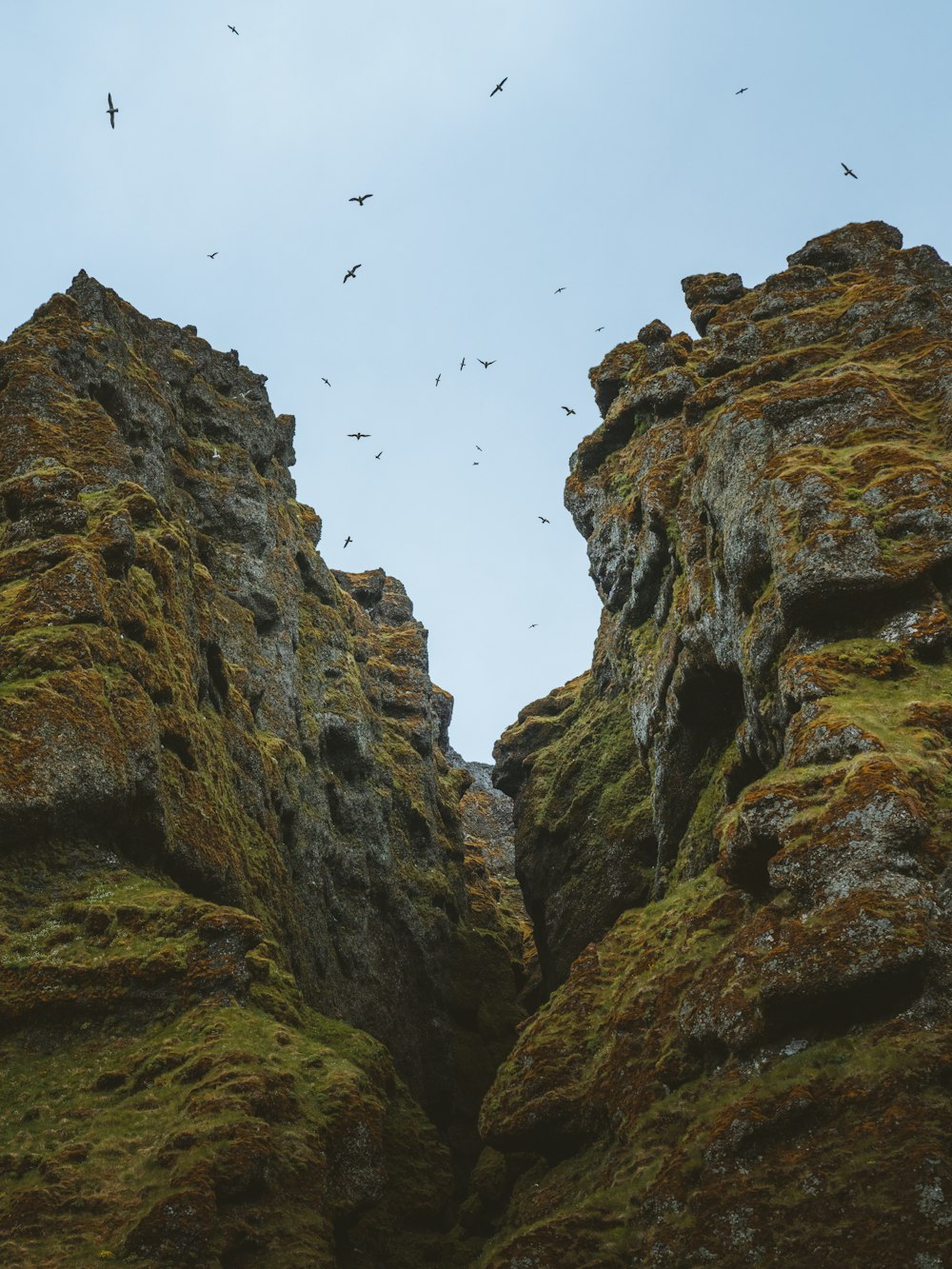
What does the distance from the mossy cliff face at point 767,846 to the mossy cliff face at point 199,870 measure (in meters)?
7.29

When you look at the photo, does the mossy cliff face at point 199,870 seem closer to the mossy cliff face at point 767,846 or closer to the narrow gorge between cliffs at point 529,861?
the narrow gorge between cliffs at point 529,861

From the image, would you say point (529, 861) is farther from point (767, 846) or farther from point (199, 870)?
point (767, 846)

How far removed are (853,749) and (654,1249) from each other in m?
15.2

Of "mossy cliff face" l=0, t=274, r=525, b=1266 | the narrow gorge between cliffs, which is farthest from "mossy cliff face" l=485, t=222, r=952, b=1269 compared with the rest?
"mossy cliff face" l=0, t=274, r=525, b=1266

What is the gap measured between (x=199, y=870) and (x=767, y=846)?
23.4 meters

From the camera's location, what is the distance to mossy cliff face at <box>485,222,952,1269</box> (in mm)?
20297

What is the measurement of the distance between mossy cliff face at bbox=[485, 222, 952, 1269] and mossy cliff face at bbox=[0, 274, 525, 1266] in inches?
287

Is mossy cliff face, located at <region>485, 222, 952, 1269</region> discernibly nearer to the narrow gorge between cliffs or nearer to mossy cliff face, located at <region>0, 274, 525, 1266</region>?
the narrow gorge between cliffs

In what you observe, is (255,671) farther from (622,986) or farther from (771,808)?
(771,808)

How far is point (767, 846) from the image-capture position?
94.4ft

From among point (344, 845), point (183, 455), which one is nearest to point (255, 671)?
point (344, 845)

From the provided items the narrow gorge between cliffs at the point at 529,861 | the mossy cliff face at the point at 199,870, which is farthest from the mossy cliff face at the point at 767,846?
the mossy cliff face at the point at 199,870

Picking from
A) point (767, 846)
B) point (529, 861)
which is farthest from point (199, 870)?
point (529, 861)

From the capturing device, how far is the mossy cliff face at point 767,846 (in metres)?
20.3
